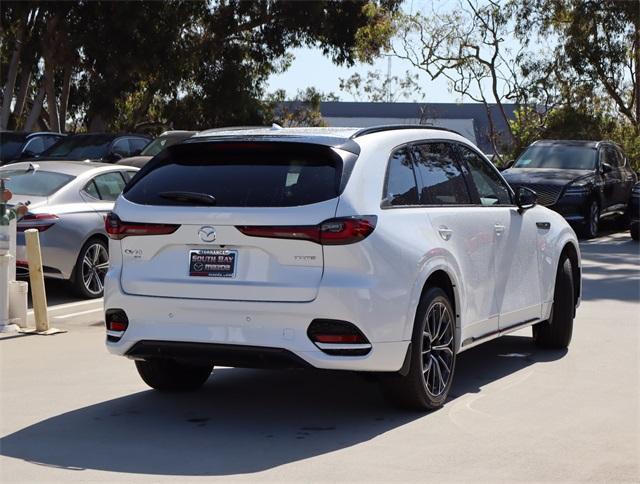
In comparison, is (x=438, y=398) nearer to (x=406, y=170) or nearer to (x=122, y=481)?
(x=406, y=170)

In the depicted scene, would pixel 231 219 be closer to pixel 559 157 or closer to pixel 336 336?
pixel 336 336

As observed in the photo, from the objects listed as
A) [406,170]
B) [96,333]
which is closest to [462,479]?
[406,170]

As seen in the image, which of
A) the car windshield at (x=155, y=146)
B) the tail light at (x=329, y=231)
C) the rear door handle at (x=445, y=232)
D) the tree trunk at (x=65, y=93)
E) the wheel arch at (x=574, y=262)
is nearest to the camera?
the tail light at (x=329, y=231)

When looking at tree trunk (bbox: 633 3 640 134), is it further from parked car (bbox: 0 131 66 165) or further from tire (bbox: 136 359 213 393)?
tire (bbox: 136 359 213 393)

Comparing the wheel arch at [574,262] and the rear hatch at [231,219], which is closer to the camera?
the rear hatch at [231,219]

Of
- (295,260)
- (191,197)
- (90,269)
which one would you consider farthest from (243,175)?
(90,269)

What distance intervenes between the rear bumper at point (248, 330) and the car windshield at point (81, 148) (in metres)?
16.6

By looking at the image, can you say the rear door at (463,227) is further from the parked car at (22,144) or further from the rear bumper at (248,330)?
the parked car at (22,144)

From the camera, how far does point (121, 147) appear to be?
24.1 m

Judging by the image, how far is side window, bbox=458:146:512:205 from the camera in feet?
28.5

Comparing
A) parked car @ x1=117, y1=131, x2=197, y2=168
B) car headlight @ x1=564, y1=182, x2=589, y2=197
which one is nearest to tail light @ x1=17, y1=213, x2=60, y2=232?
parked car @ x1=117, y1=131, x2=197, y2=168

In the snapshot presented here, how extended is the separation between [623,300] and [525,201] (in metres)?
4.70

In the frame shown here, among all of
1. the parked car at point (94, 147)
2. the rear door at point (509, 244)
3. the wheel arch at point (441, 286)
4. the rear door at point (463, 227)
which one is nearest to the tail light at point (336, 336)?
the wheel arch at point (441, 286)

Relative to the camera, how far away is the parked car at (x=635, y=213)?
2147cm
